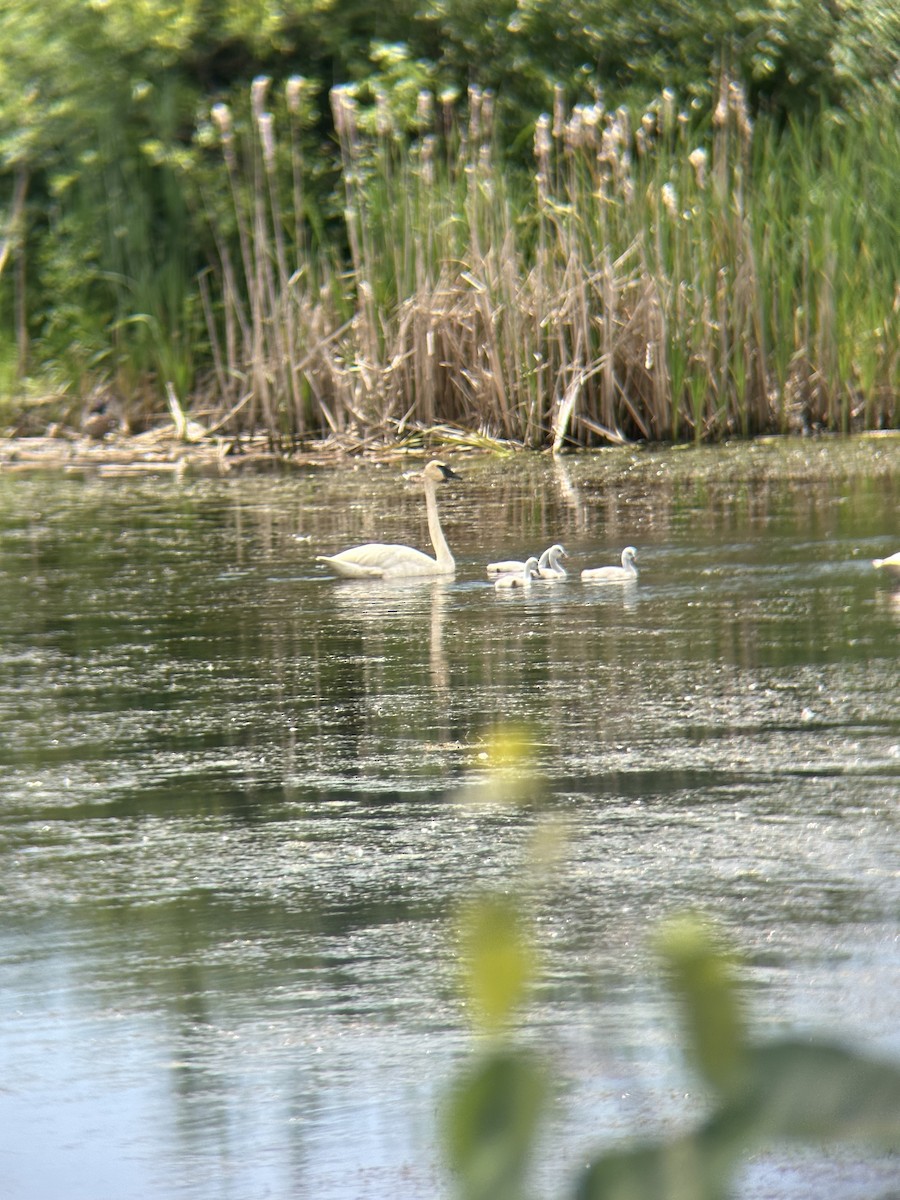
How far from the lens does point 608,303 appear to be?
46.6 ft

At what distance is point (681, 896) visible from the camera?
3949mm

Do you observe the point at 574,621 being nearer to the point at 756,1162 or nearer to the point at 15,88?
the point at 756,1162

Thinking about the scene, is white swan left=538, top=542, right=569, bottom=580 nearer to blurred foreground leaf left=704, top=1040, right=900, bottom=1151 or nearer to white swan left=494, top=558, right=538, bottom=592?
white swan left=494, top=558, right=538, bottom=592

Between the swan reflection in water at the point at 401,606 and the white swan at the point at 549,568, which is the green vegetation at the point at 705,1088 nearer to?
the swan reflection in water at the point at 401,606

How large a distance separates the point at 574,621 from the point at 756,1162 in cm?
508

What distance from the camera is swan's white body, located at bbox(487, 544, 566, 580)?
8594mm

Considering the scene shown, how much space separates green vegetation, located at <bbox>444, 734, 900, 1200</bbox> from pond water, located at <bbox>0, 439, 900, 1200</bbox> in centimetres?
3

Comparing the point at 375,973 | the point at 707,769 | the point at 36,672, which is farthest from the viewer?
the point at 36,672

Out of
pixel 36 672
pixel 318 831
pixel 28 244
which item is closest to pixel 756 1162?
pixel 318 831

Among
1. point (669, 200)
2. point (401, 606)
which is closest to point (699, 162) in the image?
point (669, 200)

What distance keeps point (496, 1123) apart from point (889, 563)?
7.58 meters

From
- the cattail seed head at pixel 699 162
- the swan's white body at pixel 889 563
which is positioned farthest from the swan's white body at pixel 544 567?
the cattail seed head at pixel 699 162

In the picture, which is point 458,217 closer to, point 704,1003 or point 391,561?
point 391,561

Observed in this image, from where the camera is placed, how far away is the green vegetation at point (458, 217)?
563 inches
